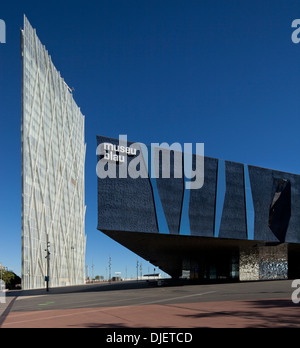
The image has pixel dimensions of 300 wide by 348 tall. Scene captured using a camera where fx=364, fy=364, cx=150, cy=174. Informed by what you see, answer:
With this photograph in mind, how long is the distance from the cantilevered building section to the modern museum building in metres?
27.7

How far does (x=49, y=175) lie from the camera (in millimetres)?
83812

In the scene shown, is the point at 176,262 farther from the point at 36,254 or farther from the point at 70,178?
the point at 70,178

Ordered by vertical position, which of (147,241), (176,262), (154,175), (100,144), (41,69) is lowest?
(176,262)

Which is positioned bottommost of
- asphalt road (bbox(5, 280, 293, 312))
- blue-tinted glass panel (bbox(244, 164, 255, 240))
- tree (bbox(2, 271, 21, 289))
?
tree (bbox(2, 271, 21, 289))

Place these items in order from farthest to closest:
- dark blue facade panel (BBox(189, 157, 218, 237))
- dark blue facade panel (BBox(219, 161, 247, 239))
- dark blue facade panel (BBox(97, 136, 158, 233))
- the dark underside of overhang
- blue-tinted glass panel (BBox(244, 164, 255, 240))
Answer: blue-tinted glass panel (BBox(244, 164, 255, 240)), dark blue facade panel (BBox(219, 161, 247, 239)), dark blue facade panel (BBox(189, 157, 218, 237)), the dark underside of overhang, dark blue facade panel (BBox(97, 136, 158, 233))

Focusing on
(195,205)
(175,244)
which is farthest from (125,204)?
(175,244)

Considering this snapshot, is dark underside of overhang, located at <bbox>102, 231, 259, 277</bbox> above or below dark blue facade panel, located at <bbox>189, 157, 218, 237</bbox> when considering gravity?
below

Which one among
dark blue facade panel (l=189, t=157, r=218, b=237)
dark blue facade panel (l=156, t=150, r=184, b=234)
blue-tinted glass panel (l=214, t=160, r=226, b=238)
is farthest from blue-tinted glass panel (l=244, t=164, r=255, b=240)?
dark blue facade panel (l=156, t=150, r=184, b=234)

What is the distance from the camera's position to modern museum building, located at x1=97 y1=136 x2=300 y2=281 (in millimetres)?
38094

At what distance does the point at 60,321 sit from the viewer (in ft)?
45.4

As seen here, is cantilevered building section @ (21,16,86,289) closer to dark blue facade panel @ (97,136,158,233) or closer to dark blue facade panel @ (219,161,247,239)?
dark blue facade panel @ (97,136,158,233)

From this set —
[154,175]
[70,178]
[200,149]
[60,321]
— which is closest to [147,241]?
[154,175]
